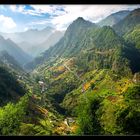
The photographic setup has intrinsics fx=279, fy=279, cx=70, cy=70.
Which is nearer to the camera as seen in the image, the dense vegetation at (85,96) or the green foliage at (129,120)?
the dense vegetation at (85,96)

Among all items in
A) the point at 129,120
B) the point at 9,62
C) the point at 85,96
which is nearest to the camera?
the point at 129,120

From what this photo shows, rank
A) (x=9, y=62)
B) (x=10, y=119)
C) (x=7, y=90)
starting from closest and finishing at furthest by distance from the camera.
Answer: (x=10, y=119) < (x=7, y=90) < (x=9, y=62)

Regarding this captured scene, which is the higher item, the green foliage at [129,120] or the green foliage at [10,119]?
the green foliage at [10,119]

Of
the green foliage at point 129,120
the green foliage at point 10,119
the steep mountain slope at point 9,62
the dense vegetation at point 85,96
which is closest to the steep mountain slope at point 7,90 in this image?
the dense vegetation at point 85,96

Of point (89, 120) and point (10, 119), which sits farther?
point (89, 120)

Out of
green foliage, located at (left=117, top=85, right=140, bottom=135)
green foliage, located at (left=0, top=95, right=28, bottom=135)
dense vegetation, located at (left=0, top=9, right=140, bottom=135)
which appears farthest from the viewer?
green foliage, located at (left=117, top=85, right=140, bottom=135)

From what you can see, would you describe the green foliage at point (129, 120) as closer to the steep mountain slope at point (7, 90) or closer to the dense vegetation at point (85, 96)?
the dense vegetation at point (85, 96)

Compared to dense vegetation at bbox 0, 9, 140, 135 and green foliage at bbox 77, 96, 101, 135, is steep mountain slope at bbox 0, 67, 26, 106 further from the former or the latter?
green foliage at bbox 77, 96, 101, 135

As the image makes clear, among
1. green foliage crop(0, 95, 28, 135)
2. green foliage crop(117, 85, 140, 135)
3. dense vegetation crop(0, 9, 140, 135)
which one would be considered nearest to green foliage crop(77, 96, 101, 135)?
dense vegetation crop(0, 9, 140, 135)

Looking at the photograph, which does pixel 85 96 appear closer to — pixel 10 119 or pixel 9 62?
pixel 10 119

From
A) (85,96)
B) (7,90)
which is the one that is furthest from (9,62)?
(7,90)

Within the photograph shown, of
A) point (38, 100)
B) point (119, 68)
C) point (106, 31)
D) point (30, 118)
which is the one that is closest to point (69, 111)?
point (38, 100)
